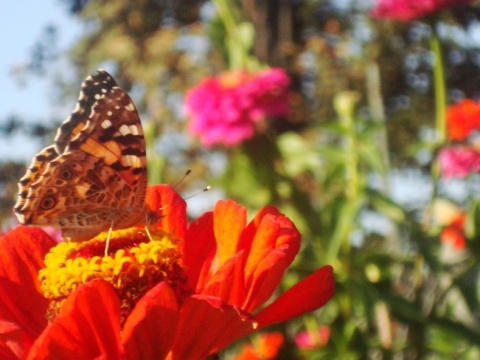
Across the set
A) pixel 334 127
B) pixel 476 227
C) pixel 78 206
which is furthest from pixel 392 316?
pixel 78 206

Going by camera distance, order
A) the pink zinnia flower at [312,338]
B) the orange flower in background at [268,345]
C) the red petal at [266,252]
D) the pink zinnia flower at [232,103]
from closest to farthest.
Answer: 1. the red petal at [266,252]
2. the orange flower in background at [268,345]
3. the pink zinnia flower at [312,338]
4. the pink zinnia flower at [232,103]

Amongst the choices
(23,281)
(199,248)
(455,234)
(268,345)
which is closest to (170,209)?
(199,248)

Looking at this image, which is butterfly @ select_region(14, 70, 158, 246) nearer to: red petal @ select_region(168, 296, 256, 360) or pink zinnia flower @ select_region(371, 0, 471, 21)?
red petal @ select_region(168, 296, 256, 360)

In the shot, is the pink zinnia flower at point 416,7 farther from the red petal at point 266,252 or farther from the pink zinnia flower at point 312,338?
the red petal at point 266,252

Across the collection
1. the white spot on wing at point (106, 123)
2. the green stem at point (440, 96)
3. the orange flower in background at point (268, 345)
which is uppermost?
the white spot on wing at point (106, 123)

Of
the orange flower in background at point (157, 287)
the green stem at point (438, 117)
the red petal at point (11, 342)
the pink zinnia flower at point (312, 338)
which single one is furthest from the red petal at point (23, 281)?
the green stem at point (438, 117)

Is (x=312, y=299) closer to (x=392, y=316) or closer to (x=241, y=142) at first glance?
(x=392, y=316)
